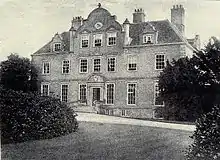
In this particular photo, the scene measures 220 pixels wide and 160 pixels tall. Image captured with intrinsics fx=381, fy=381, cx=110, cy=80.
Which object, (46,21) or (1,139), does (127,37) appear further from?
(1,139)

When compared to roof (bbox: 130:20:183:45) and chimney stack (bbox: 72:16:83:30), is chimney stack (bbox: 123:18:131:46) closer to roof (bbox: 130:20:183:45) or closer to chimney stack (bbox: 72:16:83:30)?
roof (bbox: 130:20:183:45)

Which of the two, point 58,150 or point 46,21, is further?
point 46,21

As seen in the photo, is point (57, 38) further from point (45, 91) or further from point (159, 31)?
point (159, 31)

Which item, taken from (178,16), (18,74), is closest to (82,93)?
(18,74)

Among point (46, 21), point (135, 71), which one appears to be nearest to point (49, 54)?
point (46, 21)

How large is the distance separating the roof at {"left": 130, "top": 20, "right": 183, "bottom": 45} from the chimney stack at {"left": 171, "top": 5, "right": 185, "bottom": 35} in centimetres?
3

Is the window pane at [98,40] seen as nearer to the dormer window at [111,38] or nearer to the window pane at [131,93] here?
the dormer window at [111,38]

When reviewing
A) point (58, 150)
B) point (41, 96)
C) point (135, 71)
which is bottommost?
point (58, 150)

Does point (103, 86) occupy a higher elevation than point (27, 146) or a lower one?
higher

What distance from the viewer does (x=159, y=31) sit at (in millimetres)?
1706

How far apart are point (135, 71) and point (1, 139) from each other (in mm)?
725

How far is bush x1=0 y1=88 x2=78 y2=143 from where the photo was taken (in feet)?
5.89

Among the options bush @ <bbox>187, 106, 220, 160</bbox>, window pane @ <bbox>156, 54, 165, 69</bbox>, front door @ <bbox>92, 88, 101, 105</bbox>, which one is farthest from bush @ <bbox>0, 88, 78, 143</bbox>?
bush @ <bbox>187, 106, 220, 160</bbox>

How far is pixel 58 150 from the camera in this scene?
1723 millimetres
